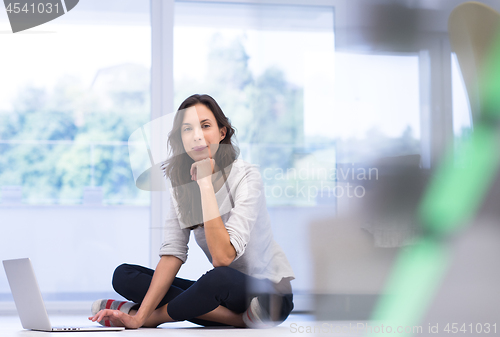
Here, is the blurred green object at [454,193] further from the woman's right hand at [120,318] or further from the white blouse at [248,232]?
the woman's right hand at [120,318]

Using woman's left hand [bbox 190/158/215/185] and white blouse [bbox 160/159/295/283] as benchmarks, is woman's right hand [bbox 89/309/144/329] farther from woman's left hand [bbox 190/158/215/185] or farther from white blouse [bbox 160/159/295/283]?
woman's left hand [bbox 190/158/215/185]

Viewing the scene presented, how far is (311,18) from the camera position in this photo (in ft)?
4.37

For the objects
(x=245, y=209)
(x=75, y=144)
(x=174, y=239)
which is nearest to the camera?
(x=245, y=209)

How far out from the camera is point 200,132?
1617mm

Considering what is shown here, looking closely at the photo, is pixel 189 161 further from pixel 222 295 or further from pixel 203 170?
pixel 222 295

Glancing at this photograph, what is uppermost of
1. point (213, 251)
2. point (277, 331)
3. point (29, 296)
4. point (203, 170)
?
point (203, 170)

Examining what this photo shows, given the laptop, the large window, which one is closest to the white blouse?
the laptop

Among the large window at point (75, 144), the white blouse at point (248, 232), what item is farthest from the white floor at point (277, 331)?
the large window at point (75, 144)

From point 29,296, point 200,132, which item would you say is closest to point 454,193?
point 200,132

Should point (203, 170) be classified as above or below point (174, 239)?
above

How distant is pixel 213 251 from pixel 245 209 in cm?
16

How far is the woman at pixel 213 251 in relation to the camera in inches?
55.2

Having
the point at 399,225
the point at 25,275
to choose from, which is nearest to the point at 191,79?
the point at 25,275

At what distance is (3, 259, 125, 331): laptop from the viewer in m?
1.33
